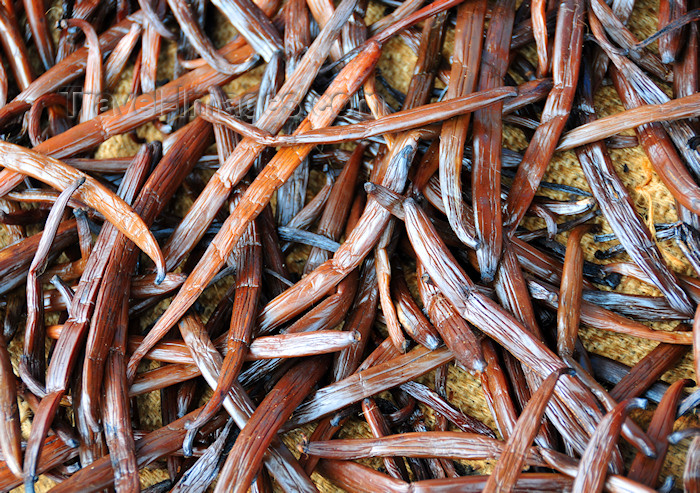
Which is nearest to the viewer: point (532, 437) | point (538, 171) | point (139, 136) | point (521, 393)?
point (532, 437)

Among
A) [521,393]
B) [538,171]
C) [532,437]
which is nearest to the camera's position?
[532,437]

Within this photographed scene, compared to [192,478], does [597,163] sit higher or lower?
higher

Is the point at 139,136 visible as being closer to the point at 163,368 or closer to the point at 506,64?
the point at 163,368

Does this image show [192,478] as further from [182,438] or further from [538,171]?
[538,171]

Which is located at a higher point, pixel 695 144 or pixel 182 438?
pixel 695 144

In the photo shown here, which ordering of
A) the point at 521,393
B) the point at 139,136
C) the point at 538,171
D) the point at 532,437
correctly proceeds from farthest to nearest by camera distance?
1. the point at 139,136
2. the point at 538,171
3. the point at 521,393
4. the point at 532,437

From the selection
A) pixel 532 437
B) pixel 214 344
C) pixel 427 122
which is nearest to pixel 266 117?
pixel 427 122

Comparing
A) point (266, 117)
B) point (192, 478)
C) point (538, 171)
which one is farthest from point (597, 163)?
point (192, 478)

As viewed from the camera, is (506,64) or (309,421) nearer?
(309,421)

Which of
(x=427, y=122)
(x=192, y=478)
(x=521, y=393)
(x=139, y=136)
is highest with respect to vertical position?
(x=427, y=122)
